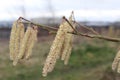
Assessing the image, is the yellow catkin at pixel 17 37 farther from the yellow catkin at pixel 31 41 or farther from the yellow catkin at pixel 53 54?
the yellow catkin at pixel 53 54

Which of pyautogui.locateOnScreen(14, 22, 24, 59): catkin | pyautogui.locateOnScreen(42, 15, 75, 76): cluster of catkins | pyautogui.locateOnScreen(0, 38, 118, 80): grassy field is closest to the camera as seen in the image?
pyautogui.locateOnScreen(42, 15, 75, 76): cluster of catkins

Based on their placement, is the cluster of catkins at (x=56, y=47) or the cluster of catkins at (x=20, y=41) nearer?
the cluster of catkins at (x=56, y=47)

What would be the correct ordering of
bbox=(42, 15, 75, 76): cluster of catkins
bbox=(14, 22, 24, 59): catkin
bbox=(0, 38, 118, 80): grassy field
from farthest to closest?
bbox=(0, 38, 118, 80): grassy field → bbox=(14, 22, 24, 59): catkin → bbox=(42, 15, 75, 76): cluster of catkins

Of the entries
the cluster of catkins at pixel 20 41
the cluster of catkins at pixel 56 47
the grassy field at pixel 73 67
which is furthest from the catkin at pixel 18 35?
the grassy field at pixel 73 67

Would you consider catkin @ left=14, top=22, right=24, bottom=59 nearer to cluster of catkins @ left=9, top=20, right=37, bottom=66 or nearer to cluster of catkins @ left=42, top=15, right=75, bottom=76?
cluster of catkins @ left=9, top=20, right=37, bottom=66

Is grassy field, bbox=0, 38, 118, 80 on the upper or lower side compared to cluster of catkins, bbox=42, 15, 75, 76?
lower

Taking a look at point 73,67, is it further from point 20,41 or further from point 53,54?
point 53,54

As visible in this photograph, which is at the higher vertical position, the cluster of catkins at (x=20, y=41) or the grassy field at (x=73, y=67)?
the cluster of catkins at (x=20, y=41)

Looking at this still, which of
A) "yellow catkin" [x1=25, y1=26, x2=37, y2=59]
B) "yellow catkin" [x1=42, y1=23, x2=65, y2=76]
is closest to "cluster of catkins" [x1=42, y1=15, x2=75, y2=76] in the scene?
"yellow catkin" [x1=42, y1=23, x2=65, y2=76]
